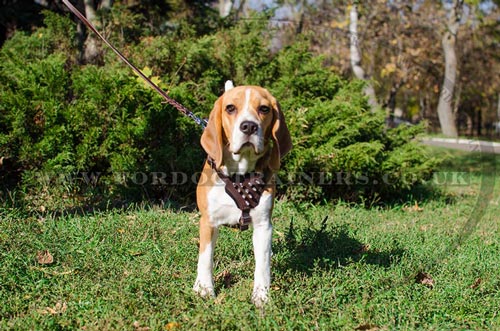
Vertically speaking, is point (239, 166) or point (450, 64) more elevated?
point (450, 64)

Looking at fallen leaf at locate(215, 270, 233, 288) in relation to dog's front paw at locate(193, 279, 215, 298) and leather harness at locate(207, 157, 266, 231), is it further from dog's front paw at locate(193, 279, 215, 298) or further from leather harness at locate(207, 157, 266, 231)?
leather harness at locate(207, 157, 266, 231)

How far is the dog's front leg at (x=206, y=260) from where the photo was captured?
12.1ft

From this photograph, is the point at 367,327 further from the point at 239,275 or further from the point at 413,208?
the point at 413,208

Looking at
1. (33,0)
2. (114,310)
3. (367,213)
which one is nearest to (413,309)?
(114,310)

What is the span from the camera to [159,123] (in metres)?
6.82

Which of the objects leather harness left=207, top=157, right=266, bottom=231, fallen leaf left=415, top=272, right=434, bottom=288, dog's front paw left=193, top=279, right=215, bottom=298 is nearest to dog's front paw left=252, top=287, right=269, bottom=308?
dog's front paw left=193, top=279, right=215, bottom=298

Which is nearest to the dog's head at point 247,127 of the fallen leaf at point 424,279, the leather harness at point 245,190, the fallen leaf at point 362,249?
the leather harness at point 245,190

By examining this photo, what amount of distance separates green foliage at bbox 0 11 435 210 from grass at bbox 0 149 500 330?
82 centimetres

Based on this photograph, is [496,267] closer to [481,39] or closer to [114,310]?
[114,310]

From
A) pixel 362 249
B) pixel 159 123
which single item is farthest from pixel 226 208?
pixel 159 123

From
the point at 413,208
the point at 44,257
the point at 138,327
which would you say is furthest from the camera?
the point at 413,208

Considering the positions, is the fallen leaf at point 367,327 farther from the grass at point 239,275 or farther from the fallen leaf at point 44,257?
the fallen leaf at point 44,257

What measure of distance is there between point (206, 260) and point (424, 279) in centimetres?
188

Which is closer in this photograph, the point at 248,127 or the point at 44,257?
the point at 248,127
